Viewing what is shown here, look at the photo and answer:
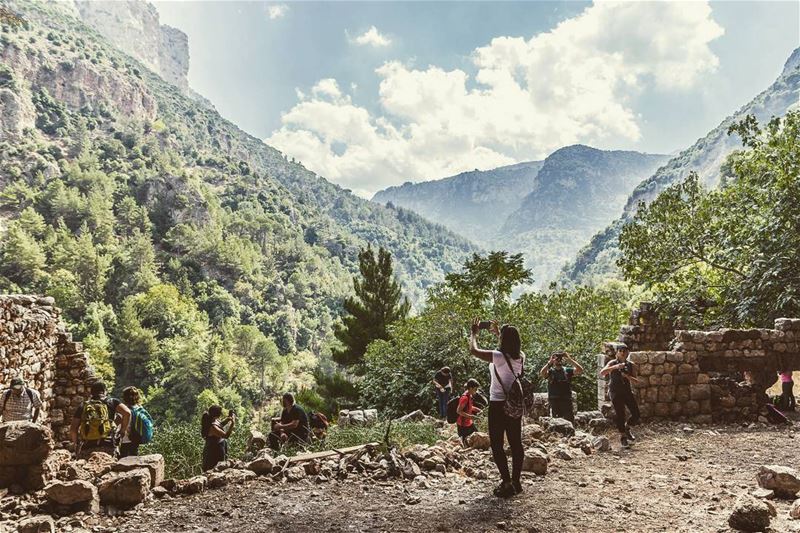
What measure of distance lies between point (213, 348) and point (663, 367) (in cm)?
5890

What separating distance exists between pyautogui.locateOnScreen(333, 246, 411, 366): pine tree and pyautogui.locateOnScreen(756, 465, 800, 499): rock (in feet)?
63.5

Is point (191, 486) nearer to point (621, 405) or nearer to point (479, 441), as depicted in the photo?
point (479, 441)

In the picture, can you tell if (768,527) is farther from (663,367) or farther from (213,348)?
(213,348)

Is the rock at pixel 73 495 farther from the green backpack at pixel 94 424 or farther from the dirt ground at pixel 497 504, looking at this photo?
the green backpack at pixel 94 424

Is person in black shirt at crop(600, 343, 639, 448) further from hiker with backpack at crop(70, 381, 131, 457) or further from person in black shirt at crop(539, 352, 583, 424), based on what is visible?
hiker with backpack at crop(70, 381, 131, 457)

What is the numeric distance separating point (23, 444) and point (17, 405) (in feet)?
11.5

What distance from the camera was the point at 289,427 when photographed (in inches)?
290

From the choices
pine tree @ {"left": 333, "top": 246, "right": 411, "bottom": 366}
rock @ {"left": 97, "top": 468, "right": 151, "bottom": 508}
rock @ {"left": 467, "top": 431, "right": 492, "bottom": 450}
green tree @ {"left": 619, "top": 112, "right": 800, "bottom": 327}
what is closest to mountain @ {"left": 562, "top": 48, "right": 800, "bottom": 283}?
pine tree @ {"left": 333, "top": 246, "right": 411, "bottom": 366}

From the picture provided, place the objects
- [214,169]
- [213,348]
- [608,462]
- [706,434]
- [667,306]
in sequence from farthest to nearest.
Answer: [214,169] < [213,348] < [667,306] < [706,434] < [608,462]

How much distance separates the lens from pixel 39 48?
12419cm

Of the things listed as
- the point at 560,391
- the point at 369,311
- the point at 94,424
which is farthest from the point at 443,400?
the point at 369,311

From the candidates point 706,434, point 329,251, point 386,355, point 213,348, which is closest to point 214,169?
point 329,251

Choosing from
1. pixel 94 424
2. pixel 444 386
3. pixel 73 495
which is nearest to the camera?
pixel 73 495

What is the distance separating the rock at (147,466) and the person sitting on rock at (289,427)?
2.32 meters
